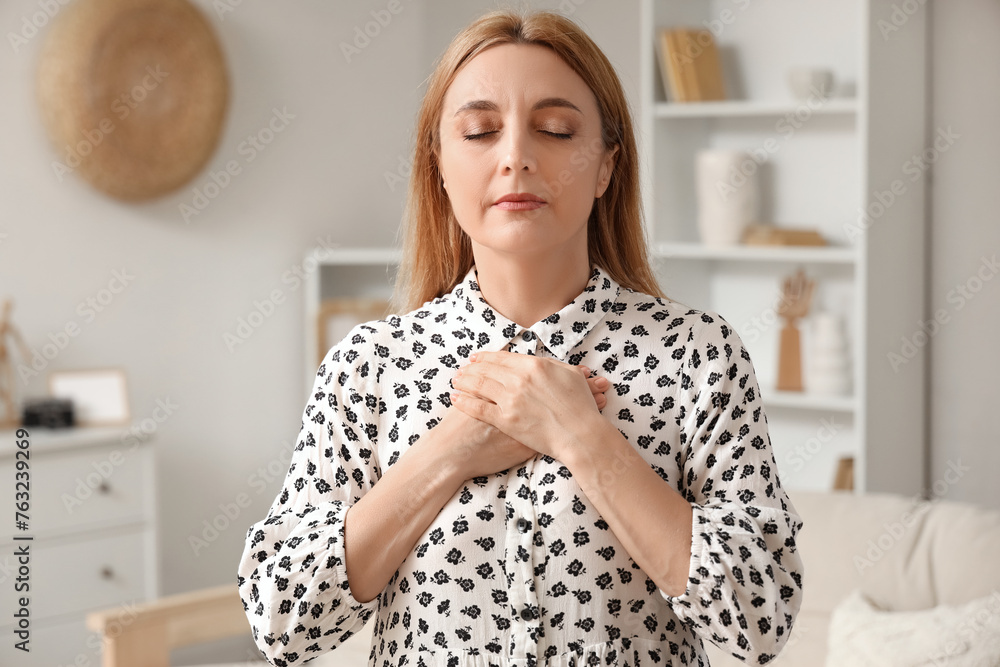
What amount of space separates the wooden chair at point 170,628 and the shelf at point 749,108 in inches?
70.2

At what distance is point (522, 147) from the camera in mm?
1104

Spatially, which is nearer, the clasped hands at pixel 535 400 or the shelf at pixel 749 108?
the clasped hands at pixel 535 400

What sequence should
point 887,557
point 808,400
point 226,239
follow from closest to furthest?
point 887,557 < point 808,400 < point 226,239

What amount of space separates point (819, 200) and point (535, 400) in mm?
2423

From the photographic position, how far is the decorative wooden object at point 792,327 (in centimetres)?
321

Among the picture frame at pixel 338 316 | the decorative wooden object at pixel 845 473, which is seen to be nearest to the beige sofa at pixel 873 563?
the decorative wooden object at pixel 845 473

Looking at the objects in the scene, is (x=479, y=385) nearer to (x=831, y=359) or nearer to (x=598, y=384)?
(x=598, y=384)

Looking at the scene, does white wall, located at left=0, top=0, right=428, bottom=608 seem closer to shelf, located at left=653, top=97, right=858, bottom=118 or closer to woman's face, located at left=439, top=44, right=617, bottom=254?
shelf, located at left=653, top=97, right=858, bottom=118

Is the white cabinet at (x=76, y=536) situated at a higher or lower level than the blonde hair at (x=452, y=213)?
lower

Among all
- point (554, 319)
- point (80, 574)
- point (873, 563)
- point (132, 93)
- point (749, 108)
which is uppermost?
point (132, 93)

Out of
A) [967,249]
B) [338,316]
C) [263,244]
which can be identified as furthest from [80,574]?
[967,249]

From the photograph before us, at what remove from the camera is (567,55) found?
3.78ft

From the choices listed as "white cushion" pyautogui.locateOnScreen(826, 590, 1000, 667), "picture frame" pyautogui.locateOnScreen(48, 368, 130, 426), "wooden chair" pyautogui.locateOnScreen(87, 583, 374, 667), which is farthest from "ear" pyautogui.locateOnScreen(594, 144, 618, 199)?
"picture frame" pyautogui.locateOnScreen(48, 368, 130, 426)

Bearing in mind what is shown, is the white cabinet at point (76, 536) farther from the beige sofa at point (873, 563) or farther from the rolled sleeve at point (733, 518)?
the rolled sleeve at point (733, 518)
